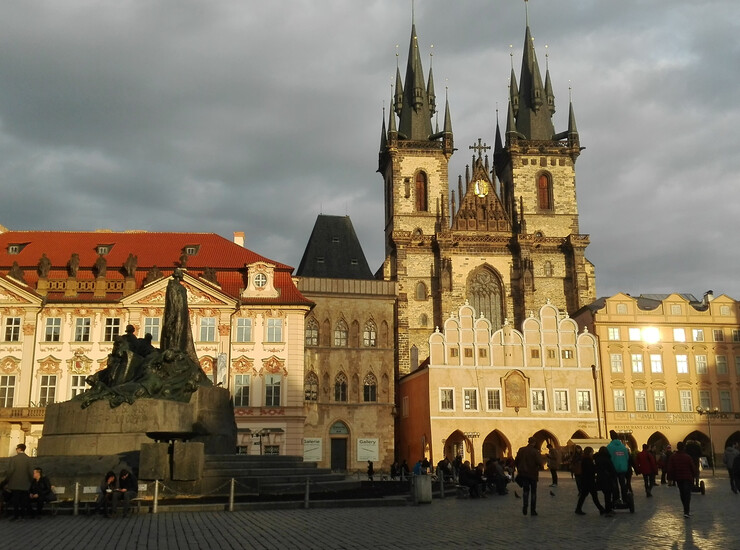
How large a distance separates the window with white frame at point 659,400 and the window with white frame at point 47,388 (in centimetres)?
3500

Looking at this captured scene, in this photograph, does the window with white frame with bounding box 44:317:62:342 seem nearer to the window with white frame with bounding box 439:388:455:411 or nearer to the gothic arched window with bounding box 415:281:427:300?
the window with white frame with bounding box 439:388:455:411

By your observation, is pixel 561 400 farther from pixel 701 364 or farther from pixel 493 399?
pixel 701 364

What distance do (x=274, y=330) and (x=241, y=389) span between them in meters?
3.37

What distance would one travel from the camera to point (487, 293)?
62.7m

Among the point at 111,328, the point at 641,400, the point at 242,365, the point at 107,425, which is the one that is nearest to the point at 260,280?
the point at 242,365

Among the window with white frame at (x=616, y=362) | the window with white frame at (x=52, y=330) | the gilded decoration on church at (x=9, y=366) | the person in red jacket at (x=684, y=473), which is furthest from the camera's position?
the window with white frame at (x=616, y=362)

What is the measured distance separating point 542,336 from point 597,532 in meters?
37.3

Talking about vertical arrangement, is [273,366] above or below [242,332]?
below

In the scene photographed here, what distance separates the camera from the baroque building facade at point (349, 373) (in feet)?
155

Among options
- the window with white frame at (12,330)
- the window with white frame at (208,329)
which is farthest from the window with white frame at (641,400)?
the window with white frame at (12,330)

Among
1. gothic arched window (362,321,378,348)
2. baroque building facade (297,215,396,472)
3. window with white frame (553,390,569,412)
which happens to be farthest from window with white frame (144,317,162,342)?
window with white frame (553,390,569,412)

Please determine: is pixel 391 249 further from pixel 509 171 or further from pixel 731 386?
pixel 731 386

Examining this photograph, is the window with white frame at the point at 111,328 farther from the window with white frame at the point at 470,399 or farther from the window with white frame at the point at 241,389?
the window with white frame at the point at 470,399

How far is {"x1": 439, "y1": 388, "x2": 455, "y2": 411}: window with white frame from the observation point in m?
46.3
